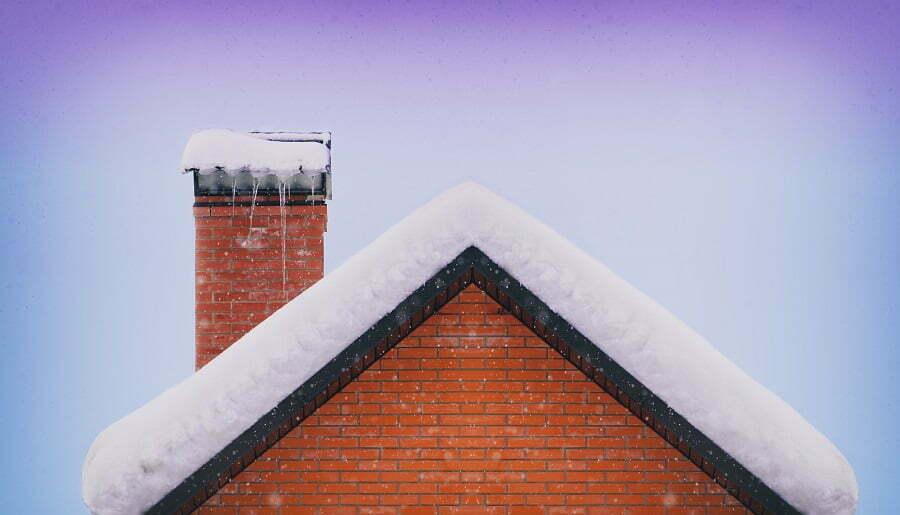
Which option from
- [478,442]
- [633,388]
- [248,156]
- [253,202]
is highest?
[248,156]

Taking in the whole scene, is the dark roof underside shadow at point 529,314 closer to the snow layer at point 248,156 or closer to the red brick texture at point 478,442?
the red brick texture at point 478,442

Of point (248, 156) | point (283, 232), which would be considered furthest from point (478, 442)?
point (248, 156)

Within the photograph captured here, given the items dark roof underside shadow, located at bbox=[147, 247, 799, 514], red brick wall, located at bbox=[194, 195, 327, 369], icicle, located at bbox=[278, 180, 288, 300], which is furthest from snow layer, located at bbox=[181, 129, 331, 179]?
dark roof underside shadow, located at bbox=[147, 247, 799, 514]

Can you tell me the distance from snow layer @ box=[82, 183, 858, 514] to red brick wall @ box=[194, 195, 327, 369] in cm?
217

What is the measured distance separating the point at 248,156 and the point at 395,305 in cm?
288

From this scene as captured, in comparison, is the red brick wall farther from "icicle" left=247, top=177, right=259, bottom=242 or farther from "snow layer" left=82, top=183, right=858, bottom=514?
"snow layer" left=82, top=183, right=858, bottom=514

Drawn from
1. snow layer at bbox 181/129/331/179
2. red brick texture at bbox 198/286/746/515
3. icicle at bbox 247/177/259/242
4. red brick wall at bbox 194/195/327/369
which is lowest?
red brick texture at bbox 198/286/746/515

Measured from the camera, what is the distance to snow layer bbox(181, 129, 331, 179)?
4703mm

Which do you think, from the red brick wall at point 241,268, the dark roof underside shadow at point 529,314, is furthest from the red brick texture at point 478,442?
the red brick wall at point 241,268

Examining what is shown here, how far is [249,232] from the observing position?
4734 millimetres

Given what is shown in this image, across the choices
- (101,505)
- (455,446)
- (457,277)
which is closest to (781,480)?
(455,446)

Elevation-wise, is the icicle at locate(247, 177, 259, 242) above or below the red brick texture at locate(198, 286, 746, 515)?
above

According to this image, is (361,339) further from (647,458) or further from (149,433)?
(647,458)

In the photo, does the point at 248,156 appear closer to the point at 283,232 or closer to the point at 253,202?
the point at 253,202
